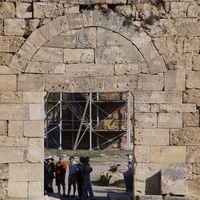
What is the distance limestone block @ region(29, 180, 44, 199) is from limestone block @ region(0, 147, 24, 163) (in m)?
0.51

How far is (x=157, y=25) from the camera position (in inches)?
475

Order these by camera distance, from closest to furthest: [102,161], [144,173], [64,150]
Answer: [144,173]
[102,161]
[64,150]

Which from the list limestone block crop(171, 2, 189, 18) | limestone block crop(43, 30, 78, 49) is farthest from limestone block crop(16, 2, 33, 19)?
limestone block crop(171, 2, 189, 18)

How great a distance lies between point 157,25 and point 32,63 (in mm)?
2484

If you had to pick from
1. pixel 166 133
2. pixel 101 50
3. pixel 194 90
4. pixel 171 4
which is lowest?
pixel 166 133

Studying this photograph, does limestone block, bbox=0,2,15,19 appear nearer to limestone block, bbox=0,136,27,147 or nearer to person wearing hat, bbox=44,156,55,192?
limestone block, bbox=0,136,27,147

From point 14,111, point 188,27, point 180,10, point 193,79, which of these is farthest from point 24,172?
point 180,10

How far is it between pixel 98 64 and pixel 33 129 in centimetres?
174

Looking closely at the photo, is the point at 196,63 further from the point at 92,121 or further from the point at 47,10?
the point at 92,121

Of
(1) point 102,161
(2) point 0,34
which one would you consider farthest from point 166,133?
(1) point 102,161

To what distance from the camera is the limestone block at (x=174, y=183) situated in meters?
11.6

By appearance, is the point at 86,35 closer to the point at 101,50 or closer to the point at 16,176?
the point at 101,50

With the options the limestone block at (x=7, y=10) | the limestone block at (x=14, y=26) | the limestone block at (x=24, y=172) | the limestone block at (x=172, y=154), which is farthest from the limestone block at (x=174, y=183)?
the limestone block at (x=7, y=10)

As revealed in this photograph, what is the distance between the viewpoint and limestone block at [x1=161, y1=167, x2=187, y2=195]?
11555mm
